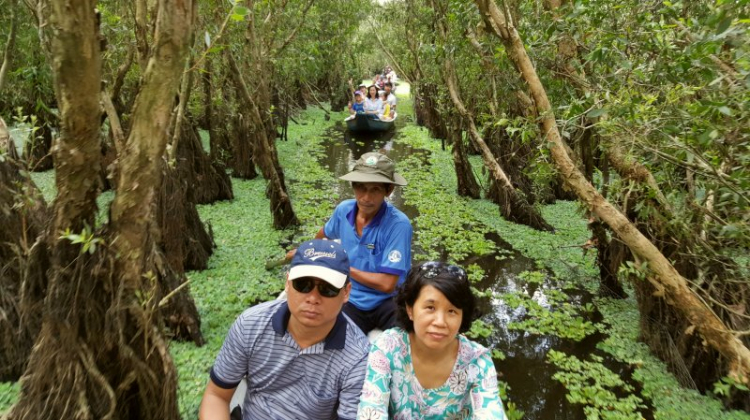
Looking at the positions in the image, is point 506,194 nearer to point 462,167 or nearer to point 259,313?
point 462,167

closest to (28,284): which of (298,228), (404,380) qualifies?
(404,380)

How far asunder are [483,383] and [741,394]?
2.60 metres

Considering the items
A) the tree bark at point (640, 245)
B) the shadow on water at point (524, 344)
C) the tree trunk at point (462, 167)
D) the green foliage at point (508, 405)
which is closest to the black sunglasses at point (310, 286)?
the green foliage at point (508, 405)

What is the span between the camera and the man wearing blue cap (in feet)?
6.37

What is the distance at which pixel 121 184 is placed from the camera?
5.51 feet

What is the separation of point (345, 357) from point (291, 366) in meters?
0.23

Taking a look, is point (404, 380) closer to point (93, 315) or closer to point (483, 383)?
point (483, 383)

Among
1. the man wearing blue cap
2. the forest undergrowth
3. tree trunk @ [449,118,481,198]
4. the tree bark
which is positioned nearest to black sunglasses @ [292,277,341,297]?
the man wearing blue cap

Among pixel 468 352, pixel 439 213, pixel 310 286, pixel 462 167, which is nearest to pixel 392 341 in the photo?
pixel 468 352

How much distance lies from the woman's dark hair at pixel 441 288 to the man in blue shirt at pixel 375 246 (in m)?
0.89

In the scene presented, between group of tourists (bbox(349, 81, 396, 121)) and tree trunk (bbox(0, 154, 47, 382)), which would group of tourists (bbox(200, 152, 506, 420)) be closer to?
tree trunk (bbox(0, 154, 47, 382))

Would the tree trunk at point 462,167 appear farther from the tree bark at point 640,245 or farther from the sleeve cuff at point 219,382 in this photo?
the sleeve cuff at point 219,382

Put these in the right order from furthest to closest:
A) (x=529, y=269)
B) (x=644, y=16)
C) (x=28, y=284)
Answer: (x=529, y=269) < (x=644, y=16) < (x=28, y=284)

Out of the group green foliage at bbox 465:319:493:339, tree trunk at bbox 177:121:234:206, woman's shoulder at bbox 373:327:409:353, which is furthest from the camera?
tree trunk at bbox 177:121:234:206
